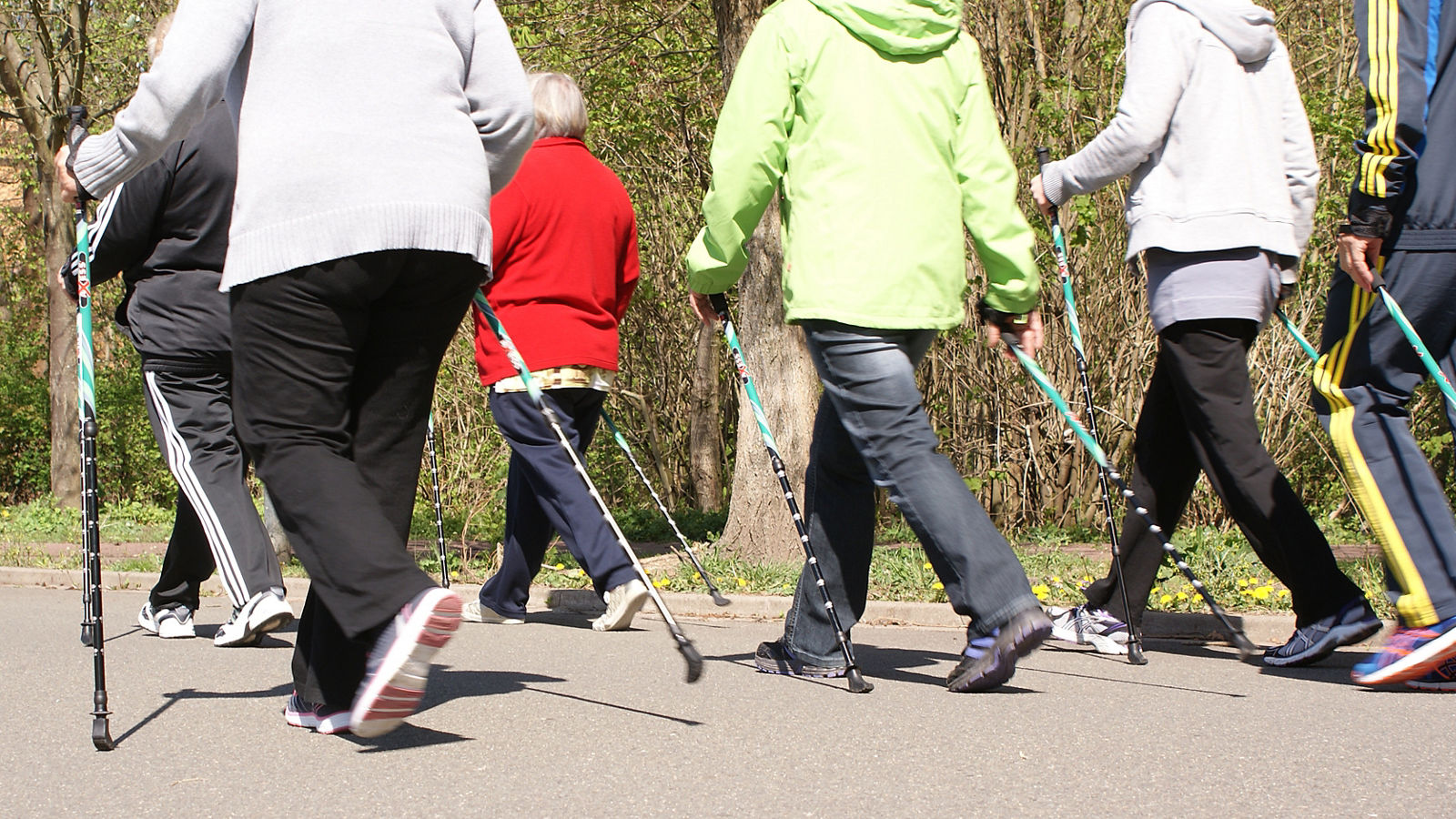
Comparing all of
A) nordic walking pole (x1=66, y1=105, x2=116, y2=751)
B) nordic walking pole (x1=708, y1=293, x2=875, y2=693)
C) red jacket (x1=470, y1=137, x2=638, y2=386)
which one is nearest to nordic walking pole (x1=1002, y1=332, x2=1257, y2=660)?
nordic walking pole (x1=708, y1=293, x2=875, y2=693)

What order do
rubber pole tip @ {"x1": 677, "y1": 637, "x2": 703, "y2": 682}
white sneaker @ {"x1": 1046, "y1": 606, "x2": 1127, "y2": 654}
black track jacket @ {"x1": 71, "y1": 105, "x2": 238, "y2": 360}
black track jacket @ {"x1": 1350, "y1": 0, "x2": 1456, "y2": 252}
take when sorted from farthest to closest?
1. black track jacket @ {"x1": 71, "y1": 105, "x2": 238, "y2": 360}
2. white sneaker @ {"x1": 1046, "y1": 606, "x2": 1127, "y2": 654}
3. black track jacket @ {"x1": 1350, "y1": 0, "x2": 1456, "y2": 252}
4. rubber pole tip @ {"x1": 677, "y1": 637, "x2": 703, "y2": 682}

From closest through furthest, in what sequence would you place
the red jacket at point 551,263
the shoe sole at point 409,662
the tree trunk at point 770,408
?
the shoe sole at point 409,662 → the red jacket at point 551,263 → the tree trunk at point 770,408

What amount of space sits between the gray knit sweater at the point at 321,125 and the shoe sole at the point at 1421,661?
269 centimetres

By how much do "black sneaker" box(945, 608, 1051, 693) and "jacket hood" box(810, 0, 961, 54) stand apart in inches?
63.2

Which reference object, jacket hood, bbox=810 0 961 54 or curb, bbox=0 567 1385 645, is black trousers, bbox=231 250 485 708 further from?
curb, bbox=0 567 1385 645

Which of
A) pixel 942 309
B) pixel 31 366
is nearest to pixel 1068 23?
pixel 942 309

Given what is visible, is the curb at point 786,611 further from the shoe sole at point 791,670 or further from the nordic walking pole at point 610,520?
the nordic walking pole at point 610,520

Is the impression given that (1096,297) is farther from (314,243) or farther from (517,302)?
(314,243)

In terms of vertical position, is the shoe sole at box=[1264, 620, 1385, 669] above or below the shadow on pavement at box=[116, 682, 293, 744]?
above

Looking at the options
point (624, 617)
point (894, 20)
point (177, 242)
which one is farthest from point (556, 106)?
point (894, 20)

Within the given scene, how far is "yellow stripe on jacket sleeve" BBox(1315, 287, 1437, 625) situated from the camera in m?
4.19

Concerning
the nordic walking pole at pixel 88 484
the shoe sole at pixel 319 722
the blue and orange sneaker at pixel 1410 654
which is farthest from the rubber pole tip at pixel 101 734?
the blue and orange sneaker at pixel 1410 654

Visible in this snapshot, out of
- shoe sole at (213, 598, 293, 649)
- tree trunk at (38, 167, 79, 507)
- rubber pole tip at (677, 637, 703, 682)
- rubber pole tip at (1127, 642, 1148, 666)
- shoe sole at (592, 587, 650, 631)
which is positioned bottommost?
tree trunk at (38, 167, 79, 507)

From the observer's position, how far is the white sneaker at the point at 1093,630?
201 inches
